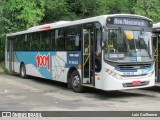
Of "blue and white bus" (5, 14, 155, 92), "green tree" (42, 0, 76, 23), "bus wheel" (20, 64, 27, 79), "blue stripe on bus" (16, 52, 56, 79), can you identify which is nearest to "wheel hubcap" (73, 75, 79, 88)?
"blue and white bus" (5, 14, 155, 92)

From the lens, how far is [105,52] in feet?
41.5

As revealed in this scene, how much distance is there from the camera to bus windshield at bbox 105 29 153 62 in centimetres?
1272

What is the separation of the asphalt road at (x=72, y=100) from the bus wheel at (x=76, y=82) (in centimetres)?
24

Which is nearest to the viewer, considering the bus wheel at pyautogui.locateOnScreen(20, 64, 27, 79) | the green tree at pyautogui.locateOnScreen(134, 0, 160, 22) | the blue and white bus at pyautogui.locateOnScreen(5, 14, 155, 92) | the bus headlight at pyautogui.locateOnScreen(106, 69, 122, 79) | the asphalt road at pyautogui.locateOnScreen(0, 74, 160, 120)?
the asphalt road at pyautogui.locateOnScreen(0, 74, 160, 120)

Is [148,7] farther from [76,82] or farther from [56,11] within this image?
[76,82]

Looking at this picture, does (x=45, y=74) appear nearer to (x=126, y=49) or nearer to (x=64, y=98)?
(x=64, y=98)

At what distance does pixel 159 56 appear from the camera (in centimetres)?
1496

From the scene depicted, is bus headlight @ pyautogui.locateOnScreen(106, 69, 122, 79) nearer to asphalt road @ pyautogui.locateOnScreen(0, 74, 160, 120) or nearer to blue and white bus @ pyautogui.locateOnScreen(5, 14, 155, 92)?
blue and white bus @ pyautogui.locateOnScreen(5, 14, 155, 92)

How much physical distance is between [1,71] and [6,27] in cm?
313

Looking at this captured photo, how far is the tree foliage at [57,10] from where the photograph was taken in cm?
2464

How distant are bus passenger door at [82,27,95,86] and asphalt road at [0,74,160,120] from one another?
0.65 m

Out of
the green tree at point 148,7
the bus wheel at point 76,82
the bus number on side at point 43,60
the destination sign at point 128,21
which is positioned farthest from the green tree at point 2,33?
the destination sign at point 128,21

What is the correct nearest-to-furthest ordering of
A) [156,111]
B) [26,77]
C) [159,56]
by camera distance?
[156,111] < [159,56] < [26,77]

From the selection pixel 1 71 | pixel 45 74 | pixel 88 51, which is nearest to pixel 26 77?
pixel 45 74
